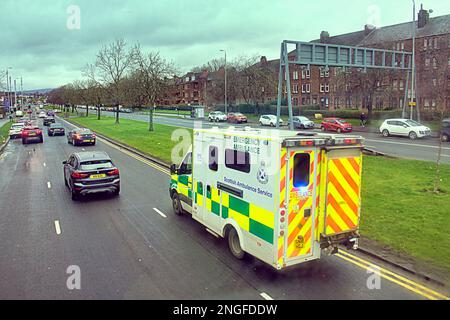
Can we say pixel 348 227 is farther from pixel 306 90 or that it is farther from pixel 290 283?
pixel 306 90

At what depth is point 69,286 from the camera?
22.2 ft

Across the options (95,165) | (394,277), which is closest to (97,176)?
(95,165)

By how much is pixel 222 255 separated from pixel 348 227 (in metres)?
2.65

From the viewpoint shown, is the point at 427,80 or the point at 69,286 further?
the point at 427,80


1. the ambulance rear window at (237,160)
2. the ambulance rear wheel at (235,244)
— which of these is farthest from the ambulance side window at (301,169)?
the ambulance rear wheel at (235,244)

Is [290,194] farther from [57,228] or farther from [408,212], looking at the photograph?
[57,228]

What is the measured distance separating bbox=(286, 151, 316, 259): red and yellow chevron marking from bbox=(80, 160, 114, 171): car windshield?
27.5 ft

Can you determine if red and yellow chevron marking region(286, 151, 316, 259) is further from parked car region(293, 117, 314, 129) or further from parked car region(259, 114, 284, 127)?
parked car region(259, 114, 284, 127)

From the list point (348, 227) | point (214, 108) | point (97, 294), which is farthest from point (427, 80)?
point (214, 108)

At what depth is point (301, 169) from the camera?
→ 6859 mm

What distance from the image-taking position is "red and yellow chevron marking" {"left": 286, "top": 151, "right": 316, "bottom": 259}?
22.1 ft

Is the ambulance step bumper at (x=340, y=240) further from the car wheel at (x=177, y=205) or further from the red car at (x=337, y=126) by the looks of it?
the red car at (x=337, y=126)

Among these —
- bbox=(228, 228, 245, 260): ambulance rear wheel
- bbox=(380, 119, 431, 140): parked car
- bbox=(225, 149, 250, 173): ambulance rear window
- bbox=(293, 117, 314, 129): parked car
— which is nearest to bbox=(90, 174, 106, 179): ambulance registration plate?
bbox=(225, 149, 250, 173): ambulance rear window
